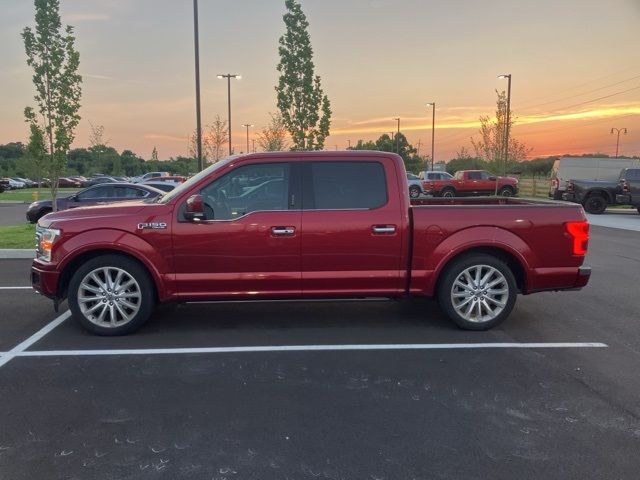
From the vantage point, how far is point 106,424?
3.63 meters

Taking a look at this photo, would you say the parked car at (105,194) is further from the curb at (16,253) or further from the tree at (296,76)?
the tree at (296,76)

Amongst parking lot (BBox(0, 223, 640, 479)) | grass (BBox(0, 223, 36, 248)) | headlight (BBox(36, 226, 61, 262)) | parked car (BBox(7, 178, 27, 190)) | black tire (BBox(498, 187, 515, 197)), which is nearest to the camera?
parking lot (BBox(0, 223, 640, 479))

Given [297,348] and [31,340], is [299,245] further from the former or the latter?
[31,340]

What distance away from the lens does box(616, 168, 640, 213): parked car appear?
827 inches

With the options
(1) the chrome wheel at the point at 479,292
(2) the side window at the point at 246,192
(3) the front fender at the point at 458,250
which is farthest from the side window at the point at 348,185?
(1) the chrome wheel at the point at 479,292

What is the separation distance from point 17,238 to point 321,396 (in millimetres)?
10794

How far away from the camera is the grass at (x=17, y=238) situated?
11.2 metres

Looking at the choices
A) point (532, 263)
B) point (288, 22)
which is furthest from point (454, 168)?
point (532, 263)

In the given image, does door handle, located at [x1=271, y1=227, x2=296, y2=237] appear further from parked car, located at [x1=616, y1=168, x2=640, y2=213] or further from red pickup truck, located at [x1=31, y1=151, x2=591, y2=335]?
parked car, located at [x1=616, y1=168, x2=640, y2=213]

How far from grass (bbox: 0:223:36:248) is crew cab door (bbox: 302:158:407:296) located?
8.02 m

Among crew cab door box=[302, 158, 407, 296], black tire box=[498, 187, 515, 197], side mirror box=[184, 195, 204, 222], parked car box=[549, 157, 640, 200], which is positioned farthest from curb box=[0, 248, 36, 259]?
black tire box=[498, 187, 515, 197]

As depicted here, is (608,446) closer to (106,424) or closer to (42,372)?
(106,424)

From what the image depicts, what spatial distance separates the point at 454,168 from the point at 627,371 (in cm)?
7917

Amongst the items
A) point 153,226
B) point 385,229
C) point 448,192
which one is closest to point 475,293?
point 385,229
